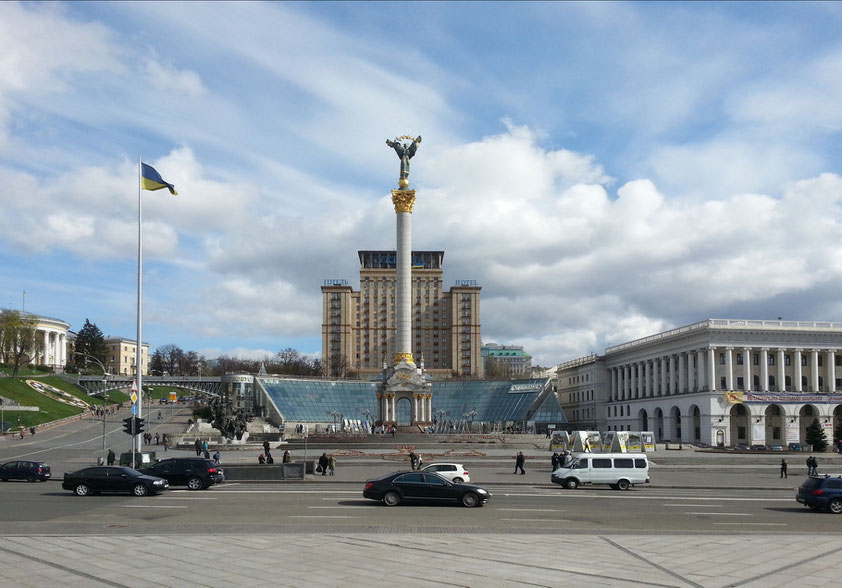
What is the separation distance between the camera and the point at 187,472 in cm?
3419

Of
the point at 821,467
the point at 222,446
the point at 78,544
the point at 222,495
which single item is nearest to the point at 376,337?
the point at 222,446

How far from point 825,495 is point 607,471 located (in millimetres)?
10538

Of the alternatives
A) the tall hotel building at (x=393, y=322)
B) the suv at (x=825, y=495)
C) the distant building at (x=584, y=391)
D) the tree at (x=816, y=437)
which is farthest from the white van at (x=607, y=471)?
the tall hotel building at (x=393, y=322)

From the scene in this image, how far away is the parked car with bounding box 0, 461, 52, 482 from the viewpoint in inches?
1528

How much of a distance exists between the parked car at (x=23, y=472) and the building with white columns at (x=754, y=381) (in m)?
70.0

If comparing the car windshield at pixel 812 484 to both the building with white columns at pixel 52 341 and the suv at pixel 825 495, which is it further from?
the building with white columns at pixel 52 341

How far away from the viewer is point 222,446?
2625 inches

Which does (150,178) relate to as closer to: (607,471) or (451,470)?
(451,470)

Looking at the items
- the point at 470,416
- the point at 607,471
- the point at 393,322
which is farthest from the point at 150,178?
the point at 393,322

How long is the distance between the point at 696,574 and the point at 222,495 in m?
20.2

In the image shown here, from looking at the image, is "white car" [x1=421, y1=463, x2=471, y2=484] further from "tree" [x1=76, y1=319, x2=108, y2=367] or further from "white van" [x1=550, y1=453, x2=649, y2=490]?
"tree" [x1=76, y1=319, x2=108, y2=367]

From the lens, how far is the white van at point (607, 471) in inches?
1396

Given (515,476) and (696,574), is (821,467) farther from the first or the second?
(696,574)

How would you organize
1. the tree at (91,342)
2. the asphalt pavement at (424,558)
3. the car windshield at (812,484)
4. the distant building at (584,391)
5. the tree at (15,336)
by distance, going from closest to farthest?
Answer: the asphalt pavement at (424,558) < the car windshield at (812,484) < the tree at (15,336) < the distant building at (584,391) < the tree at (91,342)
